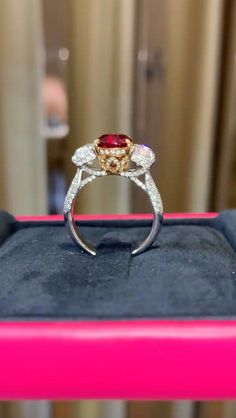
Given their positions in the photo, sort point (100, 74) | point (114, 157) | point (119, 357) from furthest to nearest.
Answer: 1. point (100, 74)
2. point (114, 157)
3. point (119, 357)

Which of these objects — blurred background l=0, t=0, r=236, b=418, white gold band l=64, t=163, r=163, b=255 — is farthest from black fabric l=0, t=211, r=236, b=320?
blurred background l=0, t=0, r=236, b=418

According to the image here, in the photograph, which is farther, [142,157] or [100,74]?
[100,74]

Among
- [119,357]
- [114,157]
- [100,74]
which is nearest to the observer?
[119,357]

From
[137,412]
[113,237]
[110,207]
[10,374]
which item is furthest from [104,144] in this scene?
[110,207]

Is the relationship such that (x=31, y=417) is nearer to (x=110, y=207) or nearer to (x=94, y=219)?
(x=94, y=219)

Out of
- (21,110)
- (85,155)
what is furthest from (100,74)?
(85,155)

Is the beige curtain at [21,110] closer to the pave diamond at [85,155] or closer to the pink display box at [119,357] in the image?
the pave diamond at [85,155]

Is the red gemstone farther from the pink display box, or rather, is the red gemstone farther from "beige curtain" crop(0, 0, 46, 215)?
"beige curtain" crop(0, 0, 46, 215)

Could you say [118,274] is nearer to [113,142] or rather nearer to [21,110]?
[113,142]

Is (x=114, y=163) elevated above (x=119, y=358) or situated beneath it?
elevated above
